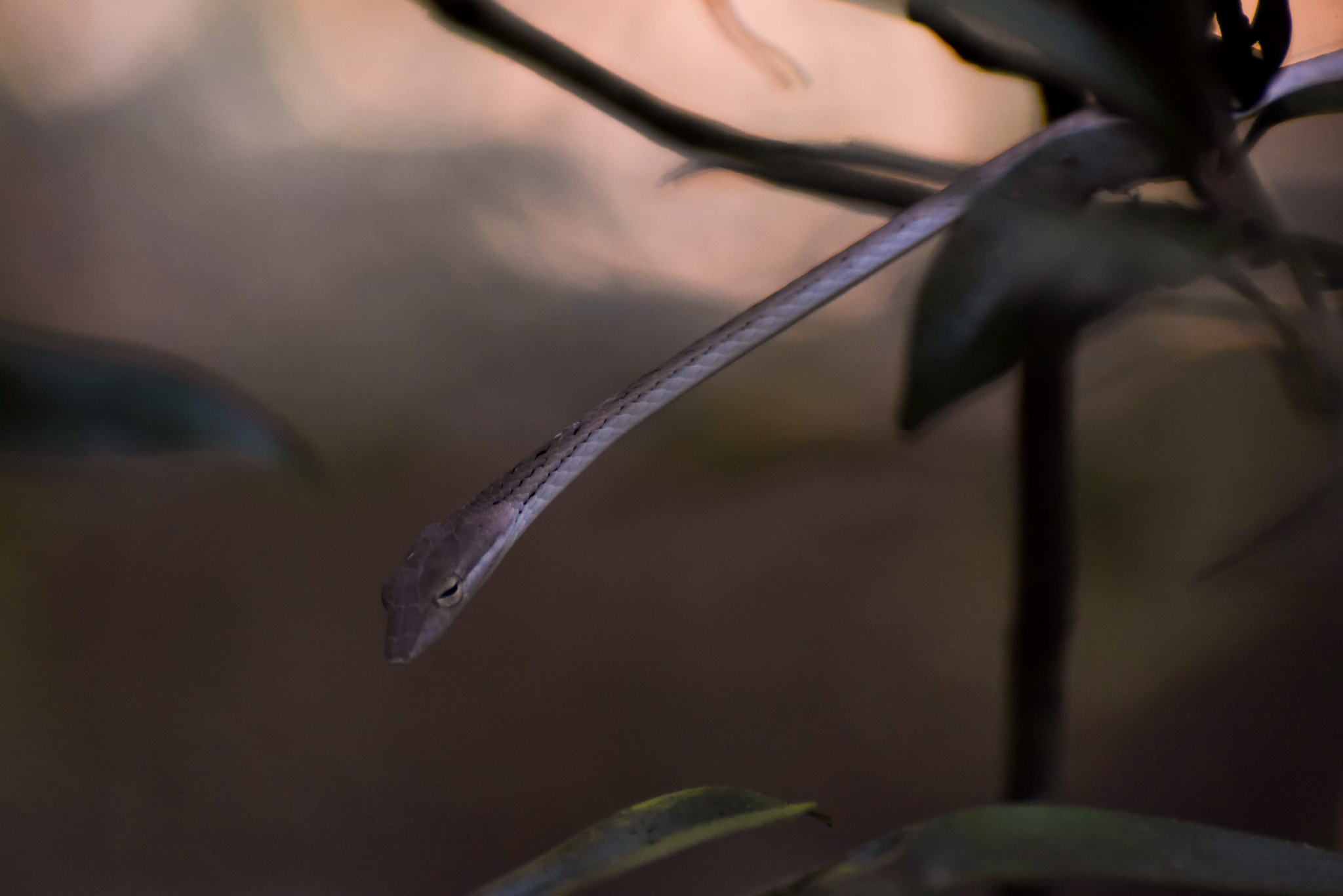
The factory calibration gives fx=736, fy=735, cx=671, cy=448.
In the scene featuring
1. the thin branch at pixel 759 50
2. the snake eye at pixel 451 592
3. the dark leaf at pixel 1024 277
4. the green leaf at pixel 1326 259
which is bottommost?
the snake eye at pixel 451 592

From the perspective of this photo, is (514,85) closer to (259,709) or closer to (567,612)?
(567,612)

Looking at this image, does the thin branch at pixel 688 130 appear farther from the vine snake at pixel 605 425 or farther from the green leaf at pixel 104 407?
the green leaf at pixel 104 407

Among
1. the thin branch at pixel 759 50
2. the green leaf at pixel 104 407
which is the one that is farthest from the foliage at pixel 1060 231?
the thin branch at pixel 759 50

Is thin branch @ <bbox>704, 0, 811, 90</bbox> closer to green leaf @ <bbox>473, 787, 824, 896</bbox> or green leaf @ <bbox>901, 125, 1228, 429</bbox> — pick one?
green leaf @ <bbox>901, 125, 1228, 429</bbox>

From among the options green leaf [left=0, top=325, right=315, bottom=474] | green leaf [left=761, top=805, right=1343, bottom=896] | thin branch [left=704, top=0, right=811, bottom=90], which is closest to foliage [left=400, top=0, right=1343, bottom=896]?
green leaf [left=761, top=805, right=1343, bottom=896]

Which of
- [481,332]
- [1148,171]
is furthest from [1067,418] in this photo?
[481,332]
